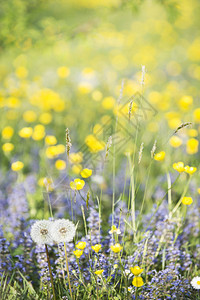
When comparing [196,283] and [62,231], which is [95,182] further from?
[196,283]

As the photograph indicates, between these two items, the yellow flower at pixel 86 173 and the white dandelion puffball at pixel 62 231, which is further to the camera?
the yellow flower at pixel 86 173

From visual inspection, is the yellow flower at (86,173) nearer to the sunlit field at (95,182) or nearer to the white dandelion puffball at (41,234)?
the sunlit field at (95,182)

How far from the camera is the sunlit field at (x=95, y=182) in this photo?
4.46 feet

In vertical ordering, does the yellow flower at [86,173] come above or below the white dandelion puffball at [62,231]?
above

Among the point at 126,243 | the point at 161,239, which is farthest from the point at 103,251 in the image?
the point at 161,239

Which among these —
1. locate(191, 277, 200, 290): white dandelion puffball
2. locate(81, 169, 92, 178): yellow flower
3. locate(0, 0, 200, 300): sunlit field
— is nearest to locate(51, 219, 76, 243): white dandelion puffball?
locate(0, 0, 200, 300): sunlit field

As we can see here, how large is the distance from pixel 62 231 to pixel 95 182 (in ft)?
2.63

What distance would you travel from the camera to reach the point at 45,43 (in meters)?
2.43

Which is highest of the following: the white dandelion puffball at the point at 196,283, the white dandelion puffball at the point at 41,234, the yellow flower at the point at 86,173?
the yellow flower at the point at 86,173

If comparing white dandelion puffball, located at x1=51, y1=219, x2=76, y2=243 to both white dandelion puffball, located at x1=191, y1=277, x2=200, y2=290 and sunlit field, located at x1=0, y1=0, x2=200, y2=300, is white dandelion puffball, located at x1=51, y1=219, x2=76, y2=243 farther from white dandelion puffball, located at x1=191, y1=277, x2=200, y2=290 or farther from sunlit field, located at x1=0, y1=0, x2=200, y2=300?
white dandelion puffball, located at x1=191, y1=277, x2=200, y2=290

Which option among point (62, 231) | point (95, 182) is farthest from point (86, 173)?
point (95, 182)

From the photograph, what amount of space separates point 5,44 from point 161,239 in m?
1.87

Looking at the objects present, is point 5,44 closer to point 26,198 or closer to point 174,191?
point 26,198

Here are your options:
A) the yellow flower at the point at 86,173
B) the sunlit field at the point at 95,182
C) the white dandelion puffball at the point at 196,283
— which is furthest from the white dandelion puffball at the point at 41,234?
the white dandelion puffball at the point at 196,283
